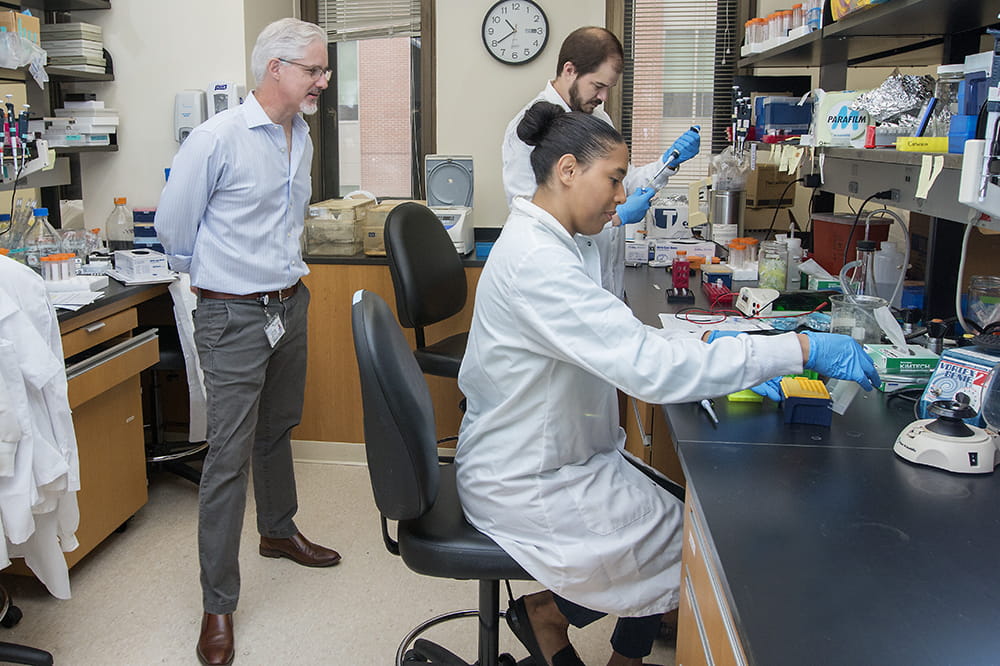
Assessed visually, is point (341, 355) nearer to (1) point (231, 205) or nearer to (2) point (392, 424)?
(1) point (231, 205)

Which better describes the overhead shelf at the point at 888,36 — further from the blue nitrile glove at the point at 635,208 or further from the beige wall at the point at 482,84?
the beige wall at the point at 482,84

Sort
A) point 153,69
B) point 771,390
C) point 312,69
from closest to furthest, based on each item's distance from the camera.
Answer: point 771,390 < point 312,69 < point 153,69

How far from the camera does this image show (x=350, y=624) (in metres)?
2.40

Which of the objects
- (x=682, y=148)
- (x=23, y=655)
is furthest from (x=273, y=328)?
(x=682, y=148)

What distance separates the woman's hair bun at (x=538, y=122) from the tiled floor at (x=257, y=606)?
132cm

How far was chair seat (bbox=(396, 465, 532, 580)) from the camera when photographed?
5.09ft

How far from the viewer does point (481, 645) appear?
182 centimetres

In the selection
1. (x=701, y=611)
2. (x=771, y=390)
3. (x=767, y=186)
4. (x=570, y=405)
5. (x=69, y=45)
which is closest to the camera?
(x=701, y=611)

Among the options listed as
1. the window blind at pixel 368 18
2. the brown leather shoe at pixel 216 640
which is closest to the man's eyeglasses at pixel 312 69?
the brown leather shoe at pixel 216 640

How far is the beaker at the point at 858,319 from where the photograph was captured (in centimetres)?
202

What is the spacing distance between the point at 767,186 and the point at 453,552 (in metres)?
3.06

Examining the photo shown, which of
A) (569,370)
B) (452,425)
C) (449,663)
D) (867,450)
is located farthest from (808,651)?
(452,425)

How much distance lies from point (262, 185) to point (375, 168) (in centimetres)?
232

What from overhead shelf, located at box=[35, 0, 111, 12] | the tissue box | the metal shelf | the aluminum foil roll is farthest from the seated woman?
overhead shelf, located at box=[35, 0, 111, 12]
